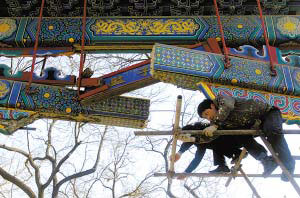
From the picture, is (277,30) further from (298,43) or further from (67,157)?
(67,157)

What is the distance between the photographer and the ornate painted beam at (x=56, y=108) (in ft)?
19.2

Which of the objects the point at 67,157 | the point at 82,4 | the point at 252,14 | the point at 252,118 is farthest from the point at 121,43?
the point at 67,157

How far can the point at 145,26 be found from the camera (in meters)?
6.40

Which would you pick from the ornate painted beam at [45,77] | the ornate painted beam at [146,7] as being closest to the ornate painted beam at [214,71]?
the ornate painted beam at [146,7]

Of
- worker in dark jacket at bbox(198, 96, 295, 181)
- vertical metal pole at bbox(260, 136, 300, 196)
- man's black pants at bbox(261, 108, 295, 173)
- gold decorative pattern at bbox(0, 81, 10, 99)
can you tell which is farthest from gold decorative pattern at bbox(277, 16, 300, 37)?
gold decorative pattern at bbox(0, 81, 10, 99)

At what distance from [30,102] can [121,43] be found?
4.55ft

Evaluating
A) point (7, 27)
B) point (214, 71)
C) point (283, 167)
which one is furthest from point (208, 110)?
point (7, 27)

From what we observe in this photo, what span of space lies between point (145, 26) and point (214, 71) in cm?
158

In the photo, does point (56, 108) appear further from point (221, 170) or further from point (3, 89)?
point (221, 170)

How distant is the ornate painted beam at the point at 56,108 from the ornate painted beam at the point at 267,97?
1.45 m

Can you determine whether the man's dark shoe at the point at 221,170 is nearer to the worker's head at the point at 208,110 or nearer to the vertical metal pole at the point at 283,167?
the worker's head at the point at 208,110

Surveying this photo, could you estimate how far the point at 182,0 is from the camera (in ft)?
21.2

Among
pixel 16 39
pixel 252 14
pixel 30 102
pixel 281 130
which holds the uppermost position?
pixel 252 14

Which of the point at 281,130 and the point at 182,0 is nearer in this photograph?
the point at 281,130
